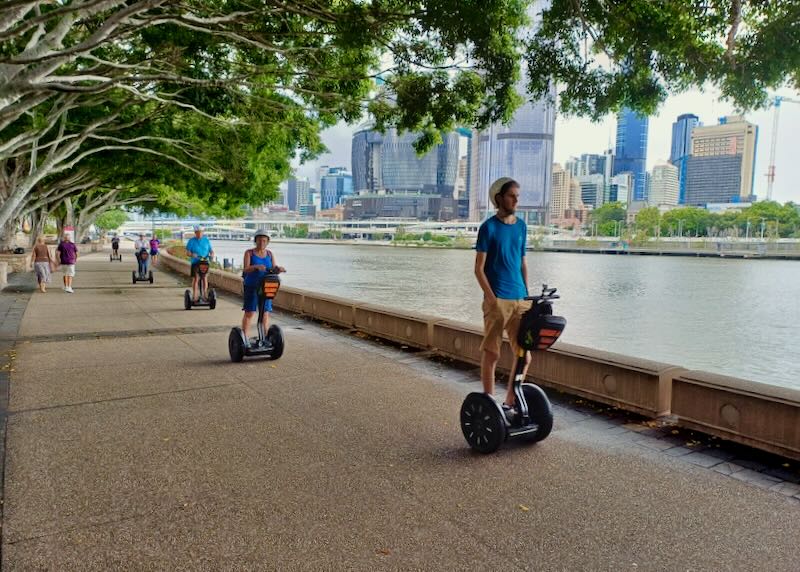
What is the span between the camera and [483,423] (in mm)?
4645

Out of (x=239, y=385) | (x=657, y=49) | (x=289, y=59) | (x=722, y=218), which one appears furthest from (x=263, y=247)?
(x=722, y=218)

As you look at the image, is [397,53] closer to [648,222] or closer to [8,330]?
[8,330]

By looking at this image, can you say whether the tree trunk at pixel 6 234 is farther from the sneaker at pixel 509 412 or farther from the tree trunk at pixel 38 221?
the sneaker at pixel 509 412

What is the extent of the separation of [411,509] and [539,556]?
857 millimetres

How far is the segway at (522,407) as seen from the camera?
14.6 ft

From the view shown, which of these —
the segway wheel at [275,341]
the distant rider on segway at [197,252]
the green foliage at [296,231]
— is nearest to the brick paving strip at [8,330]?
the segway wheel at [275,341]

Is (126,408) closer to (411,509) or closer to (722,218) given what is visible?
(411,509)

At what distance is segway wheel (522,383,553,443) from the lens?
485 cm

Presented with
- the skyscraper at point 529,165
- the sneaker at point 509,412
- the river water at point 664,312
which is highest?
the skyscraper at point 529,165

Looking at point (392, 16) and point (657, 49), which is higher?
point (392, 16)

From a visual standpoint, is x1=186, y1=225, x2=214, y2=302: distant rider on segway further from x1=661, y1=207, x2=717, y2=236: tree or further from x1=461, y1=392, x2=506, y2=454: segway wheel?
x1=661, y1=207, x2=717, y2=236: tree

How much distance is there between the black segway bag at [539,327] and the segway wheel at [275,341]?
444 centimetres

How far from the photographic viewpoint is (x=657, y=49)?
7637mm

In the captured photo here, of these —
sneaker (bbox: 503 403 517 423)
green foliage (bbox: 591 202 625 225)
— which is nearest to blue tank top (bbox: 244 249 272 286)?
sneaker (bbox: 503 403 517 423)
